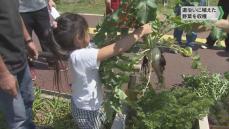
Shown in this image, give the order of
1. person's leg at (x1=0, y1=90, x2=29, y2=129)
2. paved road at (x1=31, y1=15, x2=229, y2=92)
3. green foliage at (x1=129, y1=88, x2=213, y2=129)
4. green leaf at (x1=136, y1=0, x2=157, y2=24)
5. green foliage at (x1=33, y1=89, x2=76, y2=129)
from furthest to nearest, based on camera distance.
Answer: paved road at (x1=31, y1=15, x2=229, y2=92) < green foliage at (x1=33, y1=89, x2=76, y2=129) < person's leg at (x1=0, y1=90, x2=29, y2=129) < green foliage at (x1=129, y1=88, x2=213, y2=129) < green leaf at (x1=136, y1=0, x2=157, y2=24)

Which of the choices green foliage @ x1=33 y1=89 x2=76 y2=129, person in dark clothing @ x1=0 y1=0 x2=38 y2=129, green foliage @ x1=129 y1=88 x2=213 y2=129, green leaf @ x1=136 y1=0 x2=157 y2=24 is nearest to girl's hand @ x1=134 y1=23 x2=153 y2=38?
green leaf @ x1=136 y1=0 x2=157 y2=24

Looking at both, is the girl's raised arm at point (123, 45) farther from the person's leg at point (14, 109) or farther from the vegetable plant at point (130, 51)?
the person's leg at point (14, 109)

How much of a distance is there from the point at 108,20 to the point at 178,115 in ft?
2.87

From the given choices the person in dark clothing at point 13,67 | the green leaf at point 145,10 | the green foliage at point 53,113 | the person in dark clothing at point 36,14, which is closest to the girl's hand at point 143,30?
the green leaf at point 145,10

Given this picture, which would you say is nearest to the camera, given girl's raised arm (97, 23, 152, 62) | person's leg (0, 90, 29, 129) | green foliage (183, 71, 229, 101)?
girl's raised arm (97, 23, 152, 62)

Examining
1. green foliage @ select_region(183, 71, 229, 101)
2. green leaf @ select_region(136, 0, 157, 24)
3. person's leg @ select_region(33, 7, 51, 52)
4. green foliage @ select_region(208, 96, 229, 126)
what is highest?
green leaf @ select_region(136, 0, 157, 24)

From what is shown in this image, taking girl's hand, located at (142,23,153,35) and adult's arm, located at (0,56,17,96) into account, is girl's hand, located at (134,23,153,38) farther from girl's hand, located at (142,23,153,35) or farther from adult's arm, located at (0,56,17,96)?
adult's arm, located at (0,56,17,96)

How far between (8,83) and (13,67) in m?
0.27

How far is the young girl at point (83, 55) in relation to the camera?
2.93m

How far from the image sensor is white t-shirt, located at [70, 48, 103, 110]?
3.02 metres

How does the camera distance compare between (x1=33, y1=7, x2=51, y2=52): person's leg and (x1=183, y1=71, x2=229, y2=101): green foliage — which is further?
(x1=33, y1=7, x2=51, y2=52): person's leg

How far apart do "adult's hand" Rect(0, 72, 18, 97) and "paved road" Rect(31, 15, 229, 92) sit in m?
2.26

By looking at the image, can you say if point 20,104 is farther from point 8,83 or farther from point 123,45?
point 123,45

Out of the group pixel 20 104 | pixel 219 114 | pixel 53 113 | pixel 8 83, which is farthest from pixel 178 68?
pixel 8 83
